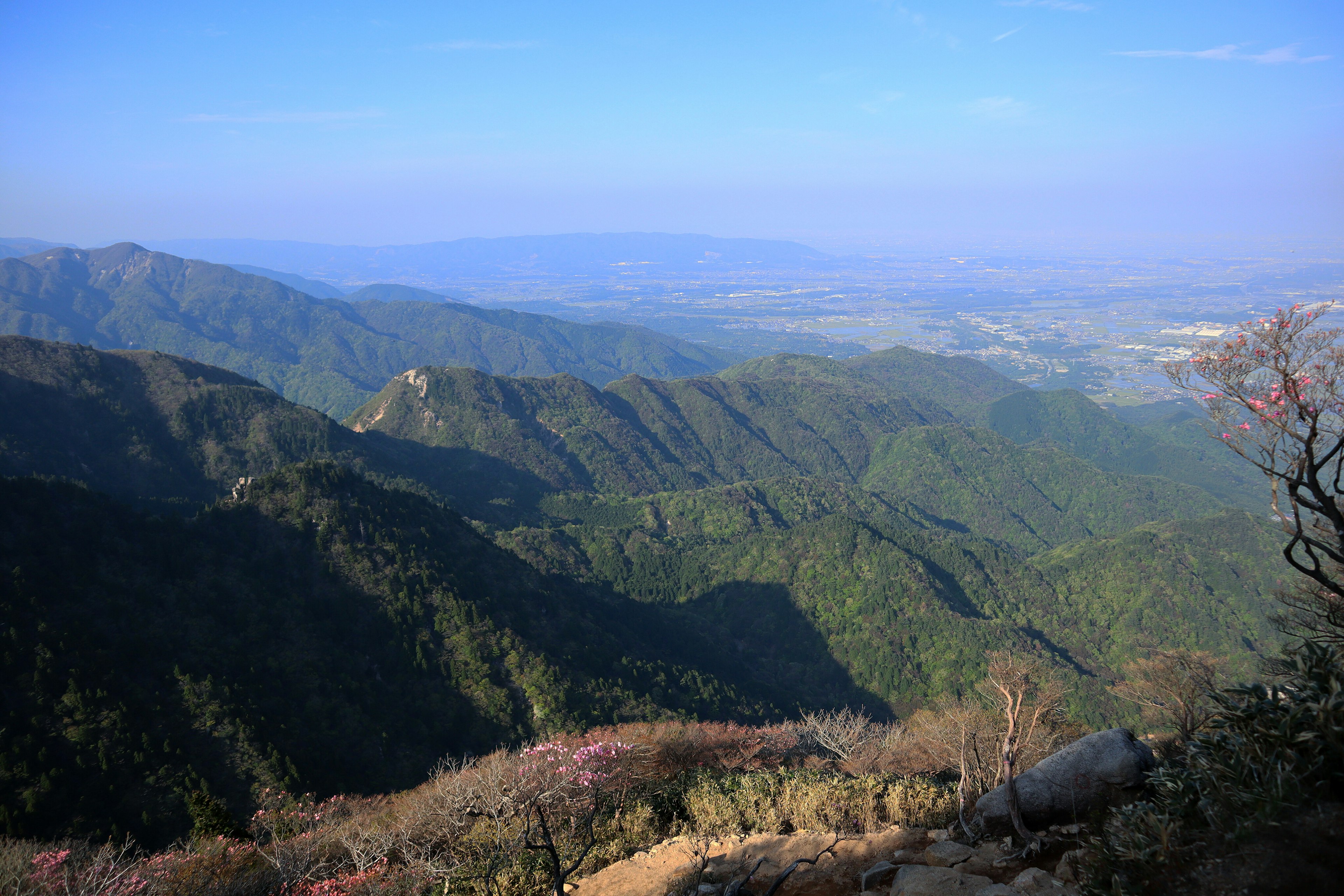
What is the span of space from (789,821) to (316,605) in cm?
5672

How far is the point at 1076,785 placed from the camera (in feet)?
50.2

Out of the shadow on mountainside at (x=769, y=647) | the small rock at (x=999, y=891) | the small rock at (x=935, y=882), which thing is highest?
the small rock at (x=999, y=891)

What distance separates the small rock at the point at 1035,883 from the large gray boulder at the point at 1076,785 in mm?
2556

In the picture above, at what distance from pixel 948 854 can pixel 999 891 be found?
2.87 metres

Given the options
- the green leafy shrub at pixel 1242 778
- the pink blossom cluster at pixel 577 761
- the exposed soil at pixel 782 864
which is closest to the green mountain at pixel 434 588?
the pink blossom cluster at pixel 577 761

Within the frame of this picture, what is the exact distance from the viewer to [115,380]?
4953 inches

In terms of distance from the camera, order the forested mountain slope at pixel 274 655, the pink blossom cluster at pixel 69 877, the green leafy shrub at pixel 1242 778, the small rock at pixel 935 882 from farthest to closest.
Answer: the forested mountain slope at pixel 274 655 < the pink blossom cluster at pixel 69 877 < the small rock at pixel 935 882 < the green leafy shrub at pixel 1242 778

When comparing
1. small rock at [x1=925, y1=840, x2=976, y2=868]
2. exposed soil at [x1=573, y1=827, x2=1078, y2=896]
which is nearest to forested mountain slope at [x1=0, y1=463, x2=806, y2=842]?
exposed soil at [x1=573, y1=827, x2=1078, y2=896]

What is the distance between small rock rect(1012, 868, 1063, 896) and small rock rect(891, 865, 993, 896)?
627 mm

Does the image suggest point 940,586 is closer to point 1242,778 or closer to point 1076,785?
point 1076,785

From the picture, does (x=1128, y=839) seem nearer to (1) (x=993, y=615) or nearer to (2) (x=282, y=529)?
(2) (x=282, y=529)

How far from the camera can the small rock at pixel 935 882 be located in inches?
491

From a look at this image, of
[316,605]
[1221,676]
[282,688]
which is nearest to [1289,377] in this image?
[1221,676]

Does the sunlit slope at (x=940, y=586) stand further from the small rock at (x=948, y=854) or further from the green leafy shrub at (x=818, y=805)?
the small rock at (x=948, y=854)
